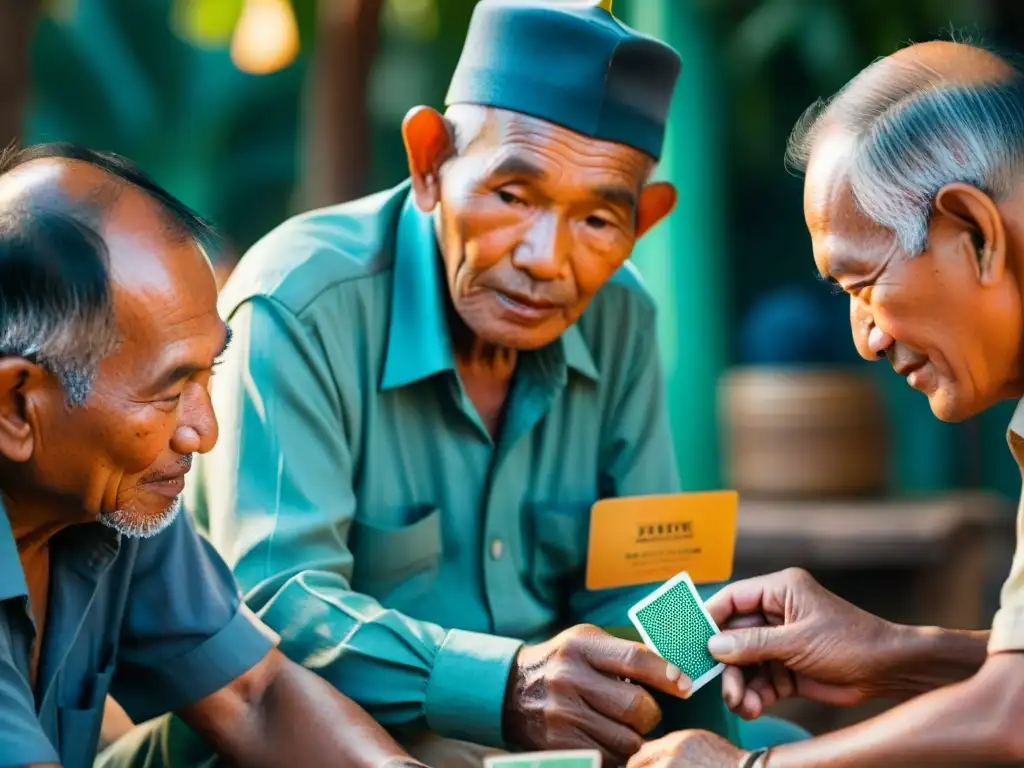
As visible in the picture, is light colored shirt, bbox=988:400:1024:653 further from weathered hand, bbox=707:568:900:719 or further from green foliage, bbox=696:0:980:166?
green foliage, bbox=696:0:980:166

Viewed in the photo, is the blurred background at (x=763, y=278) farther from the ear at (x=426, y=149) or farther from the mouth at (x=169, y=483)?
the mouth at (x=169, y=483)

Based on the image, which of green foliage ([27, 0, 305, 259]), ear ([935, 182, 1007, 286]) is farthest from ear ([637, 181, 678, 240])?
green foliage ([27, 0, 305, 259])

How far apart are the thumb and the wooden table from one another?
3.24 metres

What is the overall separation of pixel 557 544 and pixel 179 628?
3.04 ft

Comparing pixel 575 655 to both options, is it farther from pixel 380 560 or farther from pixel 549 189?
pixel 549 189

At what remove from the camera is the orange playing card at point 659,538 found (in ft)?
9.55

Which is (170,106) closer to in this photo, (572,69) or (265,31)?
(265,31)

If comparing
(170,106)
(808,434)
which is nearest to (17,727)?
(808,434)

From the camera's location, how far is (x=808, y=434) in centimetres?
659

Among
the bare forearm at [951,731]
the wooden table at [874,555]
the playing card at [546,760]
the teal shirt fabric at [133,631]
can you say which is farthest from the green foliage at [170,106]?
the playing card at [546,760]

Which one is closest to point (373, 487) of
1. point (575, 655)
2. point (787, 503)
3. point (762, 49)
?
point (575, 655)

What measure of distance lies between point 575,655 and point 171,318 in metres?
0.92

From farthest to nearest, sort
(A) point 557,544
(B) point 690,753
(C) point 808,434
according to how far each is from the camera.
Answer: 1. (C) point 808,434
2. (A) point 557,544
3. (B) point 690,753

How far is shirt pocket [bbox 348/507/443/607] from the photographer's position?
112 inches
